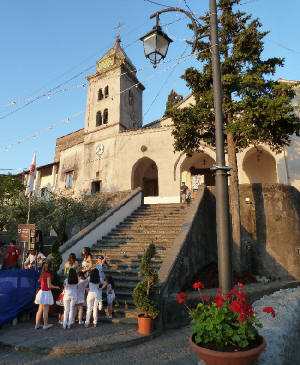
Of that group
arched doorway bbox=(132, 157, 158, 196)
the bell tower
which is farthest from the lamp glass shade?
the bell tower

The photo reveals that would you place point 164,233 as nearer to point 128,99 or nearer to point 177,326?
point 177,326

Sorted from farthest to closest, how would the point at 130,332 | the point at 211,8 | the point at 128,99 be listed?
the point at 128,99 < the point at 130,332 < the point at 211,8

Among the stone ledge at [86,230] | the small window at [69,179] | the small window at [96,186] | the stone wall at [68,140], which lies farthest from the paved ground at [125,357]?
the stone wall at [68,140]

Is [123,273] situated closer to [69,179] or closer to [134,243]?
[134,243]

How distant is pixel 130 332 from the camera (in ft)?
18.0

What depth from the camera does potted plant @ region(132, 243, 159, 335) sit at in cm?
543

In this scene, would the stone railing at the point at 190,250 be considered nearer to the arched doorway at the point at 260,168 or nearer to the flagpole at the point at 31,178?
the flagpole at the point at 31,178

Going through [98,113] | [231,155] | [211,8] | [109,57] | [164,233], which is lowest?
[164,233]

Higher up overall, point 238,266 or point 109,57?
point 109,57

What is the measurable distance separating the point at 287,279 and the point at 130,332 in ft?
25.8

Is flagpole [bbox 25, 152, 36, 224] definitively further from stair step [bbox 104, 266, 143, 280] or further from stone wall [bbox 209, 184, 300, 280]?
stone wall [bbox 209, 184, 300, 280]

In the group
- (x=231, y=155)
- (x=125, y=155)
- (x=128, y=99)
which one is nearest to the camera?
(x=231, y=155)

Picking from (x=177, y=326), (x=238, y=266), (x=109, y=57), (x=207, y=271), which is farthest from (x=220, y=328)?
(x=109, y=57)

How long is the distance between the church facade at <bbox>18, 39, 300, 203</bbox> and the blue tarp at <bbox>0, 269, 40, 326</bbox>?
11.8 metres
